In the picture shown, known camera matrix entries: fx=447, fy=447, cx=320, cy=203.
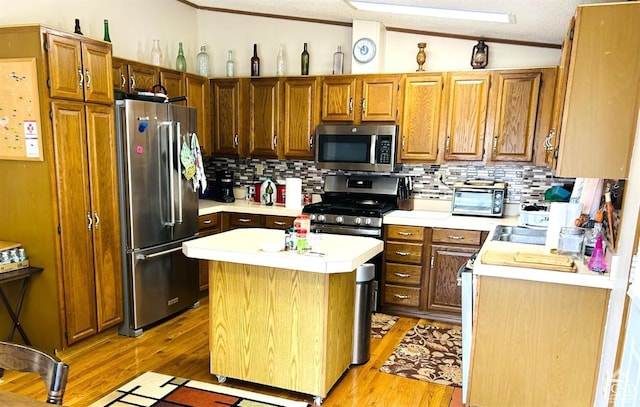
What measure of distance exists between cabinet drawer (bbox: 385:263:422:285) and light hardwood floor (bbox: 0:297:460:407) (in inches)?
18.1

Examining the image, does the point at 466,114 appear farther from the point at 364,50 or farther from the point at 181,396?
the point at 181,396

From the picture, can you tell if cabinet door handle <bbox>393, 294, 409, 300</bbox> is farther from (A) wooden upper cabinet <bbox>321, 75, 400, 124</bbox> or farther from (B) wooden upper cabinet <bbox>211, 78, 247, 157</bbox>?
(B) wooden upper cabinet <bbox>211, 78, 247, 157</bbox>

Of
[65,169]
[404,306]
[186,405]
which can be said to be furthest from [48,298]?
[404,306]

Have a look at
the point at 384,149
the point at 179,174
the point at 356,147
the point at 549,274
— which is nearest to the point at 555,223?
the point at 549,274

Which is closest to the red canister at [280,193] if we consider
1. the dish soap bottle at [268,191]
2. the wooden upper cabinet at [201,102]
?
the dish soap bottle at [268,191]

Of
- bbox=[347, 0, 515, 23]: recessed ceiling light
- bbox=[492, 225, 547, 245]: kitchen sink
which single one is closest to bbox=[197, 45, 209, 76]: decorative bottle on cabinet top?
bbox=[347, 0, 515, 23]: recessed ceiling light

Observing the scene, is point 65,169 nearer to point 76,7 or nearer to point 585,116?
point 76,7

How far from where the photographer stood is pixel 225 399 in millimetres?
2578

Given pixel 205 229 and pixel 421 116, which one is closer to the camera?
pixel 421 116

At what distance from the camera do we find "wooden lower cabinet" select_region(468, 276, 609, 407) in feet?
7.20

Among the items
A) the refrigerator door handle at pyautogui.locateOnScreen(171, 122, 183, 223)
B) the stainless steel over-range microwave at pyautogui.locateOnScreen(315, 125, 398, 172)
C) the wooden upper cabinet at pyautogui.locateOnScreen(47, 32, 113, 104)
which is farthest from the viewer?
the stainless steel over-range microwave at pyautogui.locateOnScreen(315, 125, 398, 172)

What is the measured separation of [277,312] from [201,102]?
9.20 feet

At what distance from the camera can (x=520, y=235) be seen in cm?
324

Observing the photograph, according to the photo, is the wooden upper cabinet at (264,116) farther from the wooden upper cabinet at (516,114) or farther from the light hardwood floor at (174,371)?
the wooden upper cabinet at (516,114)
